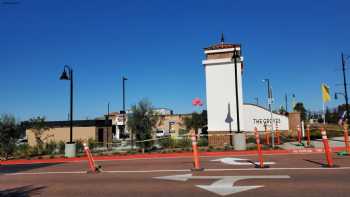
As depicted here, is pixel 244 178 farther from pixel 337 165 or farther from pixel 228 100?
pixel 228 100

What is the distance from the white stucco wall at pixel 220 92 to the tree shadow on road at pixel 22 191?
45.8 feet

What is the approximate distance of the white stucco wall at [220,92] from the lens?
20.6 meters

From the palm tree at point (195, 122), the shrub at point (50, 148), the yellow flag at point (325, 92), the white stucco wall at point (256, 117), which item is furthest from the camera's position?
the palm tree at point (195, 122)

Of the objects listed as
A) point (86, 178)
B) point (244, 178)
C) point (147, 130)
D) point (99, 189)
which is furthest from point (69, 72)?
point (244, 178)

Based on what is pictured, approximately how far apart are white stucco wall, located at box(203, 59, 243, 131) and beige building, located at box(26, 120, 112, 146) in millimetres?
19216

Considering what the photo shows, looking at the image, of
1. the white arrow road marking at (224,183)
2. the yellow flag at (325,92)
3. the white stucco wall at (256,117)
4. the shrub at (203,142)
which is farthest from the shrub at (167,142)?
the yellow flag at (325,92)

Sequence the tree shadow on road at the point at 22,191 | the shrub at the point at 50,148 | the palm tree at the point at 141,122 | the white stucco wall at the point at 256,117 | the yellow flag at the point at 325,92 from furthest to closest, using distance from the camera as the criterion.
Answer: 1. the white stucco wall at the point at 256,117
2. the yellow flag at the point at 325,92
3. the shrub at the point at 50,148
4. the palm tree at the point at 141,122
5. the tree shadow on road at the point at 22,191

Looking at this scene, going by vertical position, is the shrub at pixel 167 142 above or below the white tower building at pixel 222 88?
below

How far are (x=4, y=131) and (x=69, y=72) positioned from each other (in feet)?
22.4

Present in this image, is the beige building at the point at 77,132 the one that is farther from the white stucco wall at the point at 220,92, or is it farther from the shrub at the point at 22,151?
the white stucco wall at the point at 220,92

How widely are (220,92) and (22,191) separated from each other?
1484 centimetres

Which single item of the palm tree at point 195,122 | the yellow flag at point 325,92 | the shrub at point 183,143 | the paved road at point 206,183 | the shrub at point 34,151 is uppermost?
the yellow flag at point 325,92

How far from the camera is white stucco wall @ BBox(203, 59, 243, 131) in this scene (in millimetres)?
20562

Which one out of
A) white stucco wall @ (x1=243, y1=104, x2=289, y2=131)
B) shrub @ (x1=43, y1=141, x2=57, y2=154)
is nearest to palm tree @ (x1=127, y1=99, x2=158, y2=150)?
shrub @ (x1=43, y1=141, x2=57, y2=154)
